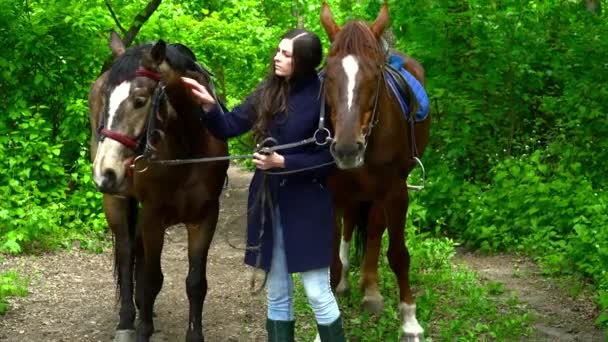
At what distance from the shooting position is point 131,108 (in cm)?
455

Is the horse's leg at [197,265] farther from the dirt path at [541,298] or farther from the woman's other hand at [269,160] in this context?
the dirt path at [541,298]

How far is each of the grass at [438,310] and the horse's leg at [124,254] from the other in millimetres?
1119

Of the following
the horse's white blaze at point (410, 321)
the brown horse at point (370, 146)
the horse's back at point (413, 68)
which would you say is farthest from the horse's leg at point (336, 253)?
the horse's back at point (413, 68)

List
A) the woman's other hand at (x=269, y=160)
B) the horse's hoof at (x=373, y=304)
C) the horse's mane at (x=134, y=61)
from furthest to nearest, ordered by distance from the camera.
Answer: the horse's hoof at (x=373, y=304)
the horse's mane at (x=134, y=61)
the woman's other hand at (x=269, y=160)

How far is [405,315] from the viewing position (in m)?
5.72

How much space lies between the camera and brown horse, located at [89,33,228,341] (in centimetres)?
451

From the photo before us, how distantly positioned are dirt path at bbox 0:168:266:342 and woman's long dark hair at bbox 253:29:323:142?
669 millimetres

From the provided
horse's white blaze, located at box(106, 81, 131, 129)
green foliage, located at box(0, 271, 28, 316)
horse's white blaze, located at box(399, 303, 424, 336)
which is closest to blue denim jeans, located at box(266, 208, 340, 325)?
horse's white blaze, located at box(106, 81, 131, 129)

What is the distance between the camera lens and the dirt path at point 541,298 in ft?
19.3

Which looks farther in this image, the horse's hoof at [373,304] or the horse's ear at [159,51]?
the horse's hoof at [373,304]

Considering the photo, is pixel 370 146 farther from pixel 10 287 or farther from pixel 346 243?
pixel 10 287

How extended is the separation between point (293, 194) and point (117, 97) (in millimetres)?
1018

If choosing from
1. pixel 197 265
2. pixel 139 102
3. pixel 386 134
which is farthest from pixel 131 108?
pixel 386 134

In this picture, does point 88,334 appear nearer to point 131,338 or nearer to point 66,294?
point 131,338
